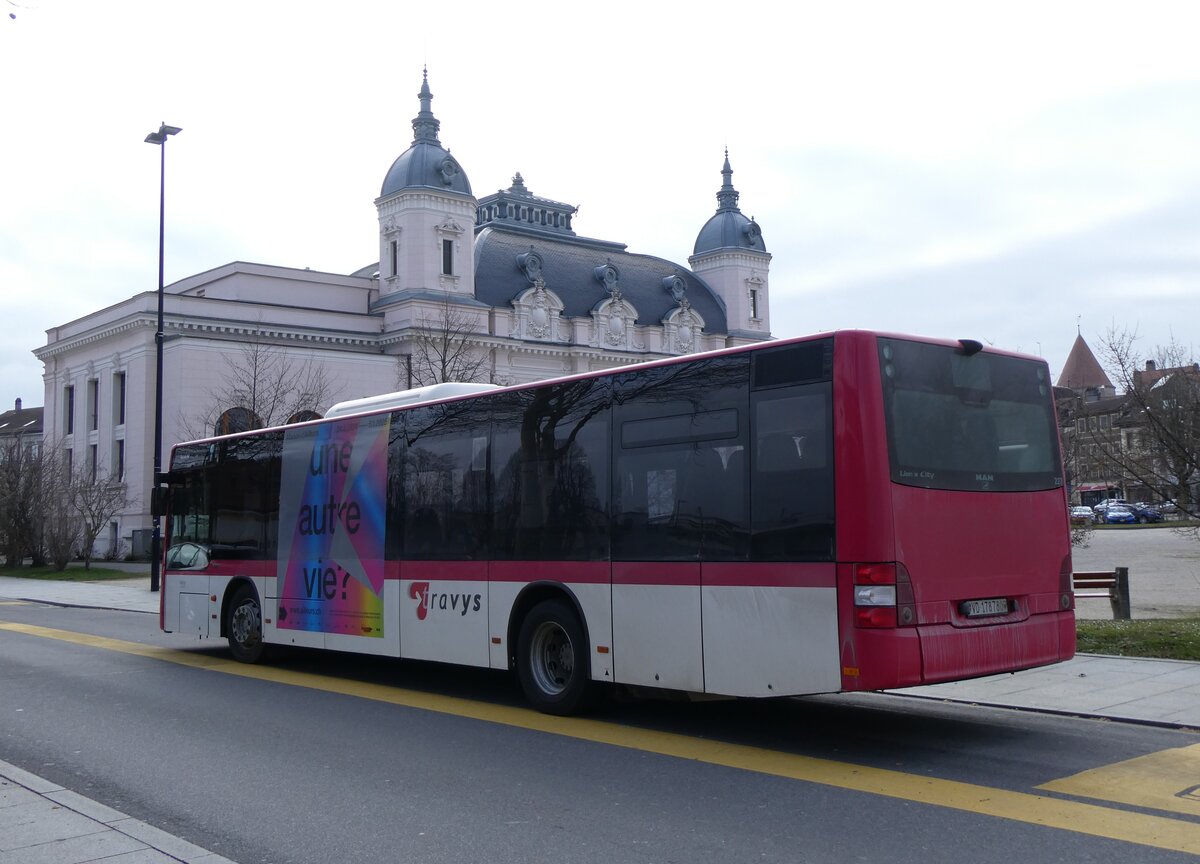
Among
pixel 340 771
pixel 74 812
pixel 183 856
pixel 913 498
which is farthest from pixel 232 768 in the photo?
pixel 913 498

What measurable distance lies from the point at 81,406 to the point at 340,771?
64610 mm

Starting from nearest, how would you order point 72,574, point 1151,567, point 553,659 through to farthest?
point 553,659
point 1151,567
point 72,574

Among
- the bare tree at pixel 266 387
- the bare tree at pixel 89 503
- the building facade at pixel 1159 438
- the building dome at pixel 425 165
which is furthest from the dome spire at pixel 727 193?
the building facade at pixel 1159 438

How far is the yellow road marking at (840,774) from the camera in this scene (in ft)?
21.3

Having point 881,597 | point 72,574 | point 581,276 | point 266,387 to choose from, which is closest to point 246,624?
point 881,597

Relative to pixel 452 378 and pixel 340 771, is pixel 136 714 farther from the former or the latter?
pixel 452 378

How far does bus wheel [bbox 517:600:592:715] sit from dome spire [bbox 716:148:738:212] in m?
91.4

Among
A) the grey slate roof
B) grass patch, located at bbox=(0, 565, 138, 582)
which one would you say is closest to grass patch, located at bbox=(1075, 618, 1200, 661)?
grass patch, located at bbox=(0, 565, 138, 582)

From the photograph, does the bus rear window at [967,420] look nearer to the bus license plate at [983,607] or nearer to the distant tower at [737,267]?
the bus license plate at [983,607]

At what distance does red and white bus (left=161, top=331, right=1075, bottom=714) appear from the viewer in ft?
27.6

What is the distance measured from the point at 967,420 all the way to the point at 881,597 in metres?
1.84

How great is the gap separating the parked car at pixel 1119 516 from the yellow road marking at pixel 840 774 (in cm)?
7232

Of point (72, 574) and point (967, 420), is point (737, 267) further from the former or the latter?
point (967, 420)

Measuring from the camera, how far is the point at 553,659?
11.0 meters
